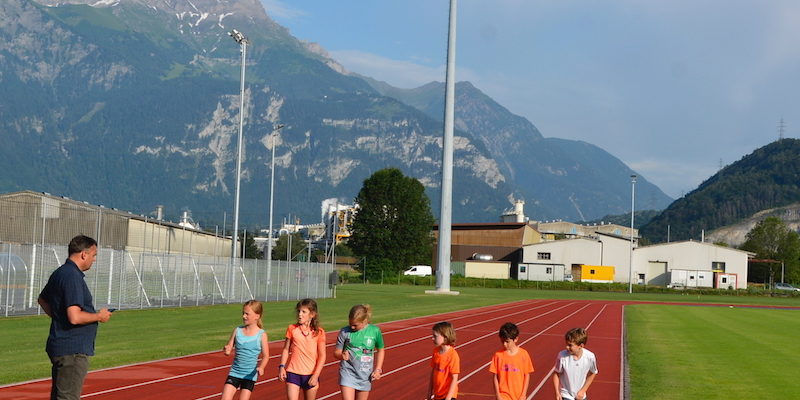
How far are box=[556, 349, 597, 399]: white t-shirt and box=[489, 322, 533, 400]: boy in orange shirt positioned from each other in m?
0.40

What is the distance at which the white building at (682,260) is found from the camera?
11162cm

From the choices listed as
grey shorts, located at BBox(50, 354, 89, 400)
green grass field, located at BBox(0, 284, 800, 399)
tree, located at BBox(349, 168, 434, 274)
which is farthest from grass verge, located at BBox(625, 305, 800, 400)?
tree, located at BBox(349, 168, 434, 274)

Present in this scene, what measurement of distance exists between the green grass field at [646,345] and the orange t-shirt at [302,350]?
7543mm

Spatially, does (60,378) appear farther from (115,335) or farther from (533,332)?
(533,332)

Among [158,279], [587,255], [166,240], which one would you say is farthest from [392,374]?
[587,255]

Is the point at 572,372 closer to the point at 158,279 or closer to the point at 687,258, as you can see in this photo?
the point at 158,279

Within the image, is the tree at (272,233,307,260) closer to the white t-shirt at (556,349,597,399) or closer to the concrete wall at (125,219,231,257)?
the concrete wall at (125,219,231,257)

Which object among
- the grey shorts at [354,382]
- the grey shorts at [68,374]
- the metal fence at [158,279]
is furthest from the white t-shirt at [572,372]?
the metal fence at [158,279]

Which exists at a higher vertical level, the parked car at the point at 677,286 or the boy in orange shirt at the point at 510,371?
the boy in orange shirt at the point at 510,371

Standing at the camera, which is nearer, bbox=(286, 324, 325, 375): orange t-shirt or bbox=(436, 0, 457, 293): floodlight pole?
bbox=(286, 324, 325, 375): orange t-shirt

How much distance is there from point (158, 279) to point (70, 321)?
3312 centimetres

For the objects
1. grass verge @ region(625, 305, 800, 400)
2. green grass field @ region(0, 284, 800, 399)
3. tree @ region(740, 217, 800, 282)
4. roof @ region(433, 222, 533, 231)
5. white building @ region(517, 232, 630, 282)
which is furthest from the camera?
tree @ region(740, 217, 800, 282)

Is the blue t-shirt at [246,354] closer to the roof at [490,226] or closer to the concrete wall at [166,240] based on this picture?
the concrete wall at [166,240]

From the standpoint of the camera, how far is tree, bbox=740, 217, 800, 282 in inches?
5871
